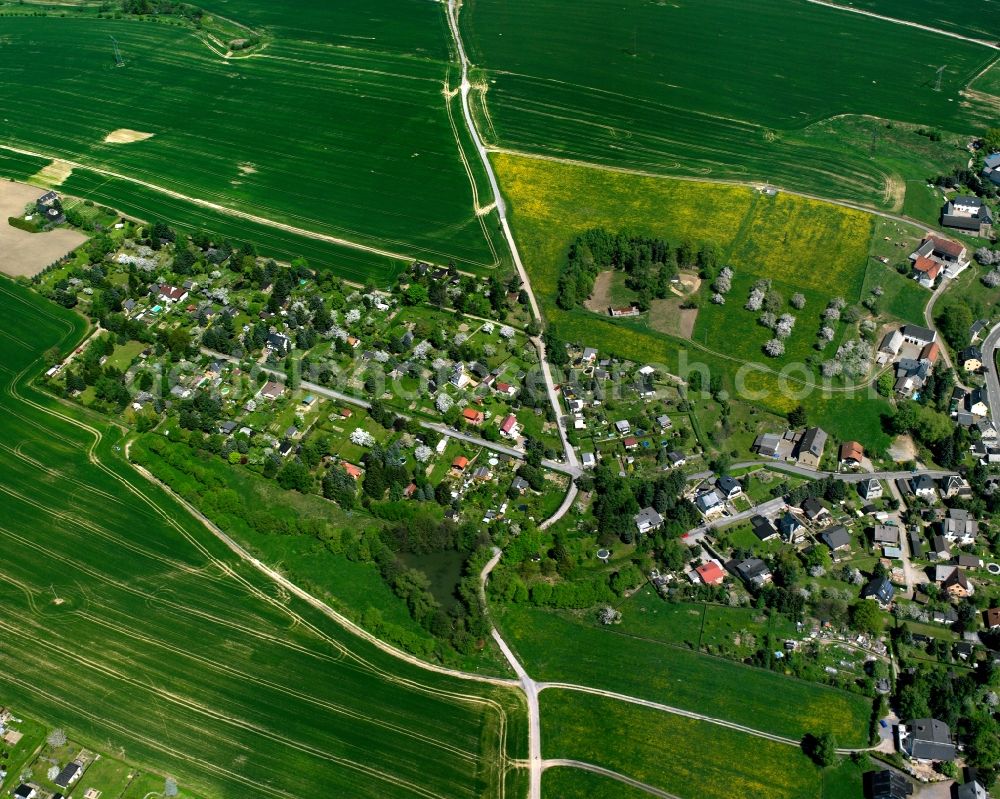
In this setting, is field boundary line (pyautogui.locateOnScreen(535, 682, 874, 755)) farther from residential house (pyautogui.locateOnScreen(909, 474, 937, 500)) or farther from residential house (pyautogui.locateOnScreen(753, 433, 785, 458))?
residential house (pyautogui.locateOnScreen(753, 433, 785, 458))

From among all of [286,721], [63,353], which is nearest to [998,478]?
[286,721]

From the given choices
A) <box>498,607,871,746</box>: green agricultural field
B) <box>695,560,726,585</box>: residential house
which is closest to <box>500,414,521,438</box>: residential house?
<box>498,607,871,746</box>: green agricultural field

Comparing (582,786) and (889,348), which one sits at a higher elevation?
(889,348)

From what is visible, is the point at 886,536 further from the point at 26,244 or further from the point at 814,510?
the point at 26,244

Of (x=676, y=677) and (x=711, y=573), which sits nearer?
(x=676, y=677)

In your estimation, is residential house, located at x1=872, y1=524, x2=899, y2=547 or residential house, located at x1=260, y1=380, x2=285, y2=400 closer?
residential house, located at x1=872, y1=524, x2=899, y2=547

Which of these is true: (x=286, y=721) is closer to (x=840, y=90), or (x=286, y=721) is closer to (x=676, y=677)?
(x=676, y=677)

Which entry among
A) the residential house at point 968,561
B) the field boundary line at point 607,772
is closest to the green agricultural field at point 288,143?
the residential house at point 968,561

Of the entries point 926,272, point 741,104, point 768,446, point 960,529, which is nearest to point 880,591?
point 960,529
